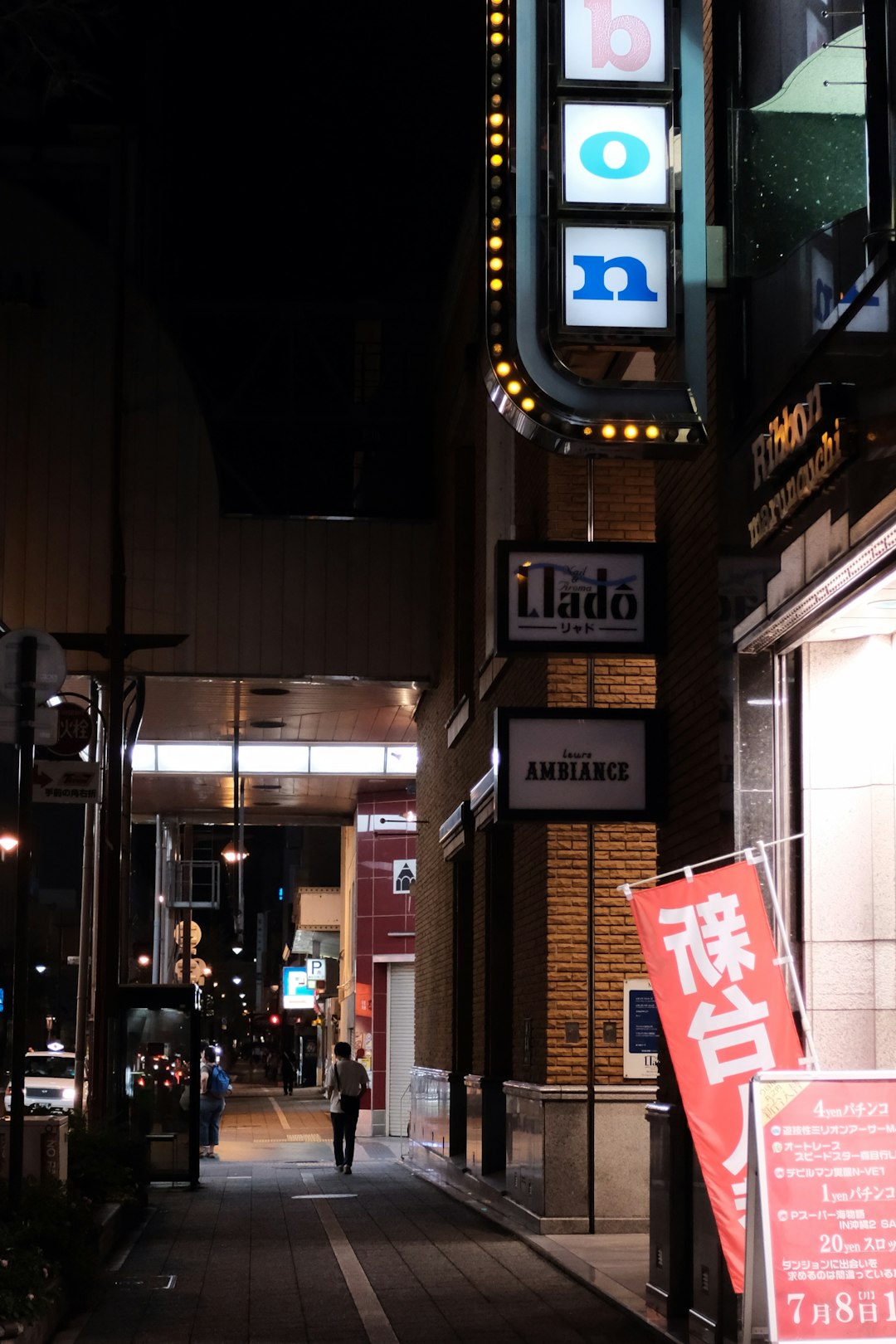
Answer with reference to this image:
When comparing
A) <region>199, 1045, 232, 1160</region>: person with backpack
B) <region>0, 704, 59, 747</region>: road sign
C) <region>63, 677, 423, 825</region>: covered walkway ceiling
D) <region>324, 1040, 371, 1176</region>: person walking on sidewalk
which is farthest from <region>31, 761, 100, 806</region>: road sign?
<region>199, 1045, 232, 1160</region>: person with backpack

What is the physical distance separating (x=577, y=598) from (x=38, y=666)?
3.85 m

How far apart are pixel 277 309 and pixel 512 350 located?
19.4 metres

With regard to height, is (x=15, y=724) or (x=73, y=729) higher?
(x=73, y=729)

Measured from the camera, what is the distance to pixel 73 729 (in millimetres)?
21031

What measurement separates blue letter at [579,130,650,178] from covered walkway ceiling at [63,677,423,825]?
17.0m

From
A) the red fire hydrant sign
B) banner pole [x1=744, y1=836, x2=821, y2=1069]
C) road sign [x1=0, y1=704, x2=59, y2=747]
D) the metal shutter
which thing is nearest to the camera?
the red fire hydrant sign

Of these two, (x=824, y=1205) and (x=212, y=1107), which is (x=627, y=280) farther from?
(x=212, y=1107)

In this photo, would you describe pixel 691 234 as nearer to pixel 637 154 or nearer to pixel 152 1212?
pixel 637 154

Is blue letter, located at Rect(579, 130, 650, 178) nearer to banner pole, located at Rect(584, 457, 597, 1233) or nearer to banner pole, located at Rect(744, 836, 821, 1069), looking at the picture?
banner pole, located at Rect(744, 836, 821, 1069)

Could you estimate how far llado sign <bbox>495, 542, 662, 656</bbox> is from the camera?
1252 centimetres

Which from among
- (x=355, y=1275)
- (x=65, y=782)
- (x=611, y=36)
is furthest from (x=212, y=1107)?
(x=611, y=36)

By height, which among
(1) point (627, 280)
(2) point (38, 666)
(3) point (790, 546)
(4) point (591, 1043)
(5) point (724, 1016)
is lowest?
(4) point (591, 1043)

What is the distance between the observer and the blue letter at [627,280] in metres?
9.95

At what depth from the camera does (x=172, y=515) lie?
26.4 m
